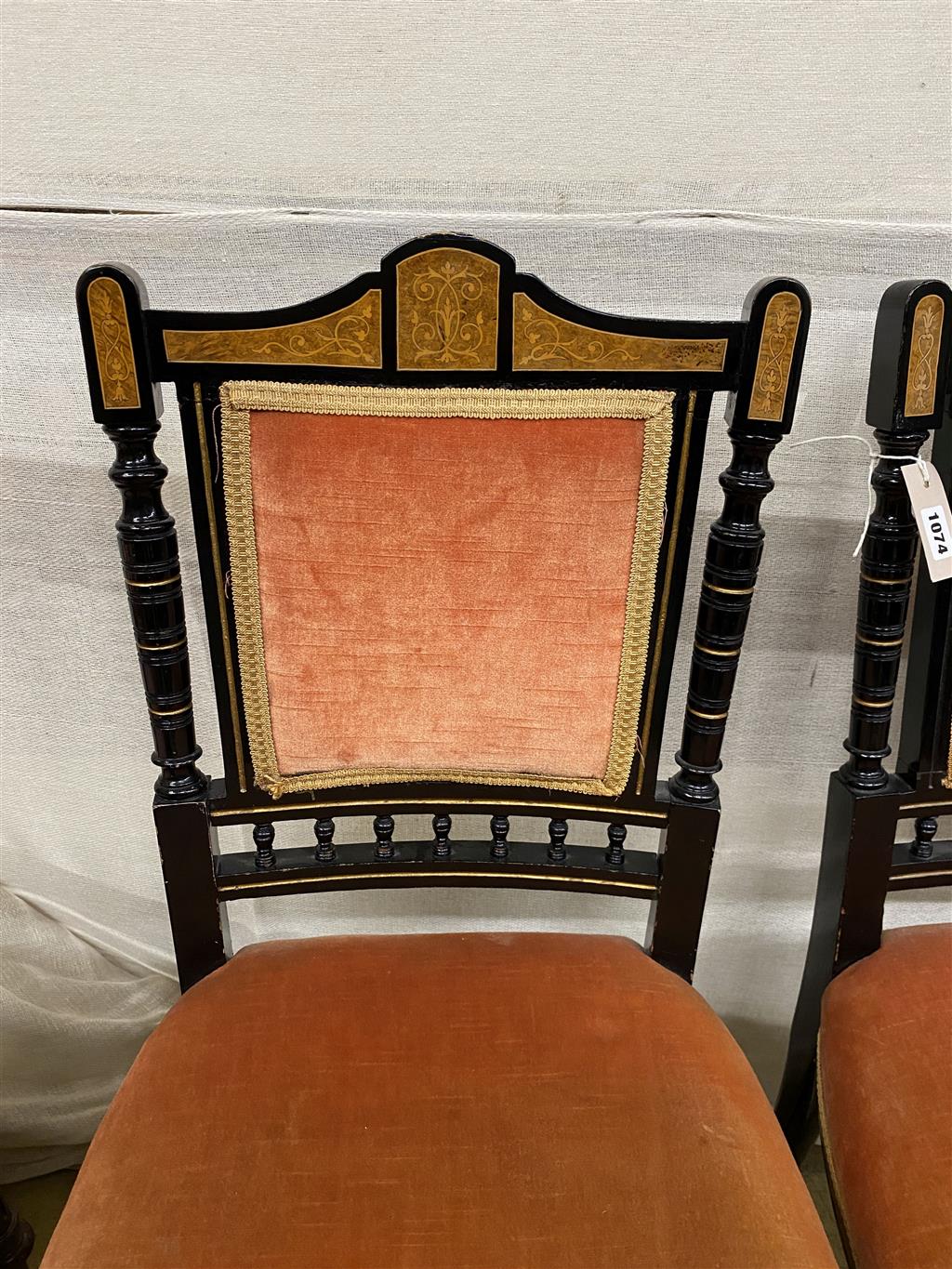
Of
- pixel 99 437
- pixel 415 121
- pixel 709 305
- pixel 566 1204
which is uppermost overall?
pixel 415 121

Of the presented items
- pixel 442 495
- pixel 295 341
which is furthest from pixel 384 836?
pixel 295 341

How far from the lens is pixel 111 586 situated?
899 mm

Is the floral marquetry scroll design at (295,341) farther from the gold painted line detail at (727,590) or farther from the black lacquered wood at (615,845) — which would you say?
the black lacquered wood at (615,845)

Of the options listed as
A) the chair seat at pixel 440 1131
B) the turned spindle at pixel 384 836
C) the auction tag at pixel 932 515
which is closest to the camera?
the chair seat at pixel 440 1131

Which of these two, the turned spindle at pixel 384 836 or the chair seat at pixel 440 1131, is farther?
the turned spindle at pixel 384 836

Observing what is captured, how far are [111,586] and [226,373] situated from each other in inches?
15.0

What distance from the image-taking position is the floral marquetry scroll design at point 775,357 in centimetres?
58

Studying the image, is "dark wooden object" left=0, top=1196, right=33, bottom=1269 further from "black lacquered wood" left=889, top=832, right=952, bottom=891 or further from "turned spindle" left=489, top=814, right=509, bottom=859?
"black lacquered wood" left=889, top=832, right=952, bottom=891

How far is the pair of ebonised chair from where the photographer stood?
1.90 feet

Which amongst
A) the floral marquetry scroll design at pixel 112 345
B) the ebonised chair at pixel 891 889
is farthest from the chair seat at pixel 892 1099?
the floral marquetry scroll design at pixel 112 345


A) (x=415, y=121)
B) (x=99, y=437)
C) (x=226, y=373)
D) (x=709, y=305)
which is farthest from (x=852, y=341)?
(x=99, y=437)

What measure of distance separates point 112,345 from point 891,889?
0.77 m

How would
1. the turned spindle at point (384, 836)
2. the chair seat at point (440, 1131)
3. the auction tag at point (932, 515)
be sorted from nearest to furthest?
1. the chair seat at point (440, 1131)
2. the auction tag at point (932, 515)
3. the turned spindle at point (384, 836)

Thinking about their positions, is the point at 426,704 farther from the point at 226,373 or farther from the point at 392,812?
the point at 226,373
